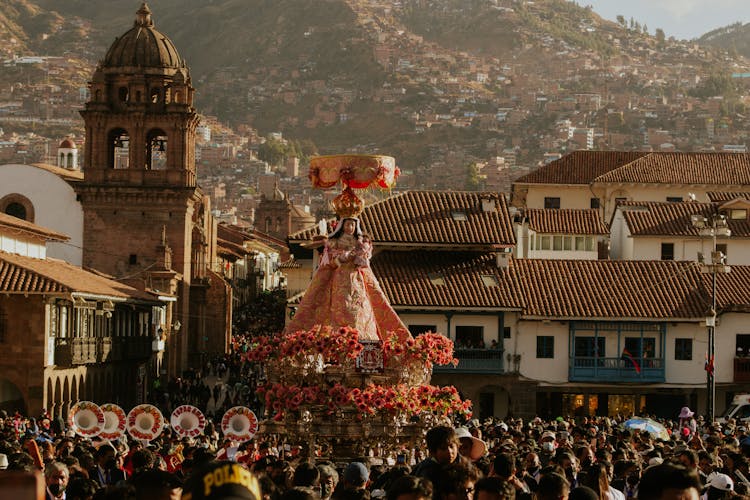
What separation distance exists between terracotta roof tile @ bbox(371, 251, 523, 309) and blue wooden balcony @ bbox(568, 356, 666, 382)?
2967 mm

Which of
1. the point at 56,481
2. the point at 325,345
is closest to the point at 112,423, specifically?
the point at 325,345

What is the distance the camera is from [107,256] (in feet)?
279

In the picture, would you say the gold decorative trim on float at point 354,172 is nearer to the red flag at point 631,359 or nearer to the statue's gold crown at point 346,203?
the statue's gold crown at point 346,203

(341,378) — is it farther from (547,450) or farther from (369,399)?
(547,450)

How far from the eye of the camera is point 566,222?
277ft

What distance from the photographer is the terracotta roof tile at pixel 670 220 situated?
78.4m

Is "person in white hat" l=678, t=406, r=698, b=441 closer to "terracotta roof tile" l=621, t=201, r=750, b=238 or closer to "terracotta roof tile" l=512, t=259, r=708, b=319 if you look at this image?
"terracotta roof tile" l=512, t=259, r=708, b=319

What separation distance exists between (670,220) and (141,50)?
2689cm

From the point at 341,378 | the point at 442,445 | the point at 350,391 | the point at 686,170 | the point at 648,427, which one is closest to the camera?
the point at 442,445

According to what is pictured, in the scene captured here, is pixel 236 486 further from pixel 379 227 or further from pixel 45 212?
pixel 45 212

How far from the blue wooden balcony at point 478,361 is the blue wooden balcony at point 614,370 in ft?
8.59

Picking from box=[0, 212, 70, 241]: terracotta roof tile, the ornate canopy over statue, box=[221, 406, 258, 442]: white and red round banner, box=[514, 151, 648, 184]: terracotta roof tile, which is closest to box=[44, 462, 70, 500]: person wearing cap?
the ornate canopy over statue

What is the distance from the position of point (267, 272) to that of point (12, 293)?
113m

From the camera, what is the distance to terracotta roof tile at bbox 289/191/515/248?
6184cm
